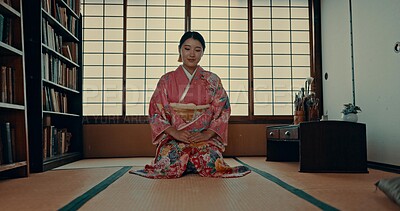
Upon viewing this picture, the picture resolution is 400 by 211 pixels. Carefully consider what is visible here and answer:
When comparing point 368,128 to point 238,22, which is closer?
point 368,128

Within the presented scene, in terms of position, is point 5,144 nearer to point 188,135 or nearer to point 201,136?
point 188,135

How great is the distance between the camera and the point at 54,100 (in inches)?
169

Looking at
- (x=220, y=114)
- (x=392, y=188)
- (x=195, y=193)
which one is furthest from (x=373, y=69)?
(x=195, y=193)

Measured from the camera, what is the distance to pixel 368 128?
4.23 meters

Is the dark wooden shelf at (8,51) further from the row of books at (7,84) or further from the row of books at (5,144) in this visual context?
the row of books at (5,144)

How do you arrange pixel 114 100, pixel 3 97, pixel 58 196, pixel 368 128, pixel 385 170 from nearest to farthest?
pixel 58 196 → pixel 3 97 → pixel 385 170 → pixel 368 128 → pixel 114 100

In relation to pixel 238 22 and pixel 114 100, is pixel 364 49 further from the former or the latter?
pixel 114 100

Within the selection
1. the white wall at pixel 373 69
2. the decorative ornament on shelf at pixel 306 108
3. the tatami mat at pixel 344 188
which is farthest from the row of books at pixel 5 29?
the white wall at pixel 373 69

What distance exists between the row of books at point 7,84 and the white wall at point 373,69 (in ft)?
11.2

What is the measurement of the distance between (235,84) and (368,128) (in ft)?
6.94

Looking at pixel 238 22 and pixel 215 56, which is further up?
pixel 238 22

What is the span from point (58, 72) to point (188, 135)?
6.65 feet

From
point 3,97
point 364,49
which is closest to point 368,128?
point 364,49

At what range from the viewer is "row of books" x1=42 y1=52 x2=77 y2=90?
398 centimetres
